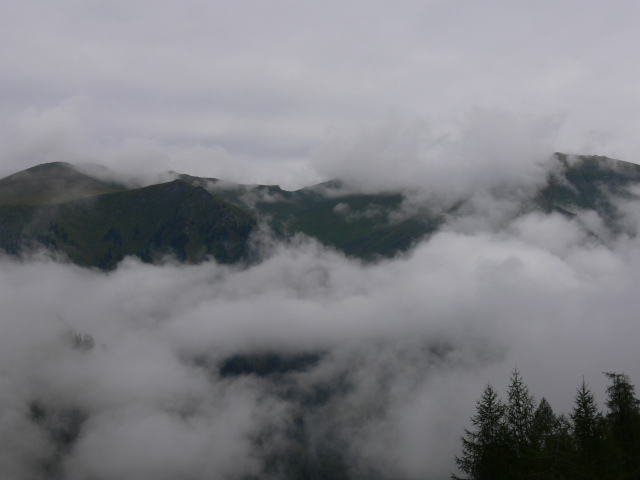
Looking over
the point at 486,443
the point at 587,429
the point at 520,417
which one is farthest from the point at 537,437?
the point at 587,429

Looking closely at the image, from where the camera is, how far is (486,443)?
4756 cm

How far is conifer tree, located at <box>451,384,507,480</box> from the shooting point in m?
45.8

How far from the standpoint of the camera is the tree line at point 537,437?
136 ft

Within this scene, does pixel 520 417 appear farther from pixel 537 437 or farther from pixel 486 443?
→ pixel 486 443

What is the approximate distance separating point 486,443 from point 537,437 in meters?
4.63

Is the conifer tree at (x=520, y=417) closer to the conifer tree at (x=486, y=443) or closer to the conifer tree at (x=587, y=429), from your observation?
the conifer tree at (x=486, y=443)

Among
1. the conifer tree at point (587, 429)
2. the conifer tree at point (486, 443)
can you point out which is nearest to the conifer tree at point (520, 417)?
the conifer tree at point (486, 443)

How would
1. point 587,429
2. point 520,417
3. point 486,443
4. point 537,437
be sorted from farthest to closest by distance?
1. point 587,429
2. point 520,417
3. point 486,443
4. point 537,437

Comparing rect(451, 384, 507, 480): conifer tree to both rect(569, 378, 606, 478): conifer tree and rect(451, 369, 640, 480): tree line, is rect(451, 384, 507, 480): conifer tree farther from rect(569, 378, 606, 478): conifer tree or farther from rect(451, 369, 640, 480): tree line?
rect(569, 378, 606, 478): conifer tree

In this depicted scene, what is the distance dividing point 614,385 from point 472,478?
67.9 feet

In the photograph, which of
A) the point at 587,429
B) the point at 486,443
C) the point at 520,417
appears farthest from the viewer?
the point at 587,429

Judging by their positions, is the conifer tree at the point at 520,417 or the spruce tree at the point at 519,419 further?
the conifer tree at the point at 520,417

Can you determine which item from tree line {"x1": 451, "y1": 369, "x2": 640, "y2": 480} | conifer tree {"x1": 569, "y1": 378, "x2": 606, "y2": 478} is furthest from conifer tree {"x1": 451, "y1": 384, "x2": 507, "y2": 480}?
conifer tree {"x1": 569, "y1": 378, "x2": 606, "y2": 478}

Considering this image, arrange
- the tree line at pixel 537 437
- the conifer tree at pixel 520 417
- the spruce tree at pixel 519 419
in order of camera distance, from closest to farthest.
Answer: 1. the tree line at pixel 537 437
2. the spruce tree at pixel 519 419
3. the conifer tree at pixel 520 417
